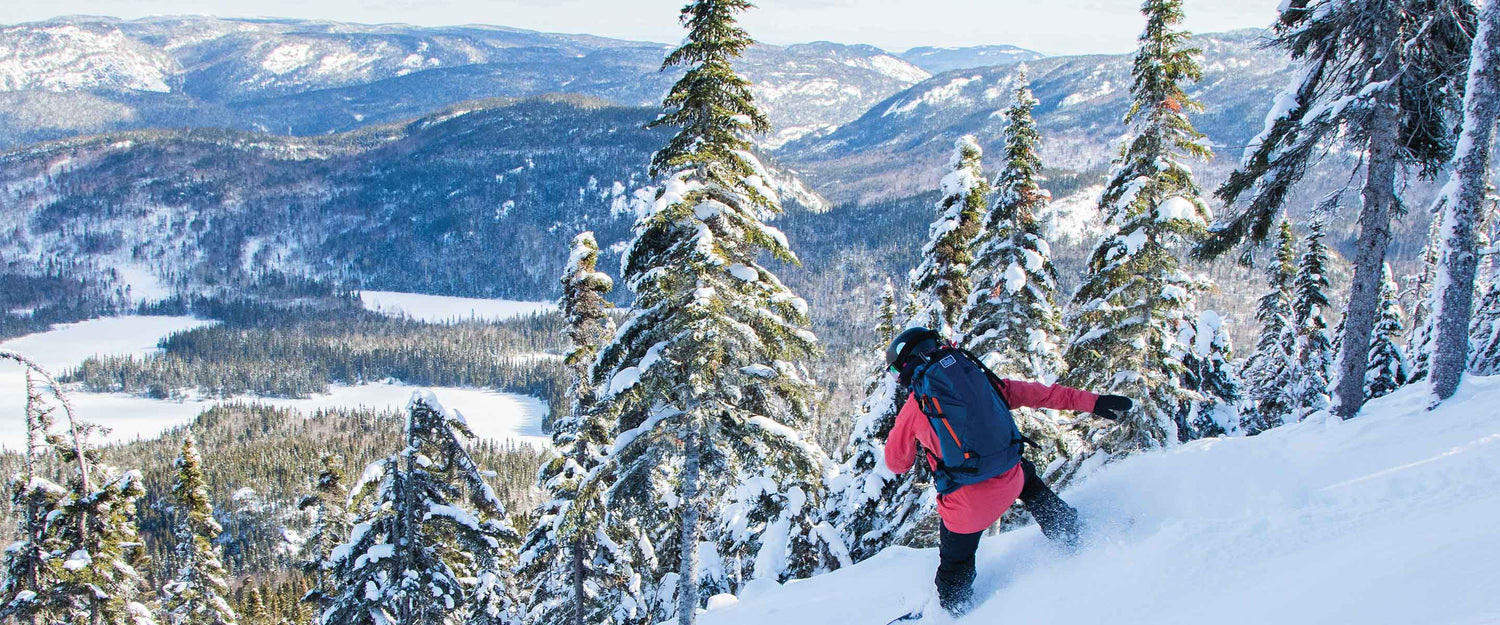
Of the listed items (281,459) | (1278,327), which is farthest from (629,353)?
(281,459)

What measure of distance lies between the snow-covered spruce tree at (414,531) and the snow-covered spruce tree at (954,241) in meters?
10.5

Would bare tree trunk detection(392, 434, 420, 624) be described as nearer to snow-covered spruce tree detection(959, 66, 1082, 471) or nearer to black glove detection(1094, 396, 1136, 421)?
snow-covered spruce tree detection(959, 66, 1082, 471)

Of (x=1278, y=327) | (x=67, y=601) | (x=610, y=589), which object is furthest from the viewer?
(x=1278, y=327)

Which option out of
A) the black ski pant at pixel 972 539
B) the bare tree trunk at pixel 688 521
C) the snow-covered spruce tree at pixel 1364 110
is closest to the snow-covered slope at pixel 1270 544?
the black ski pant at pixel 972 539

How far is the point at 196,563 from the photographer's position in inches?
915

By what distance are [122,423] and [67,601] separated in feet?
569

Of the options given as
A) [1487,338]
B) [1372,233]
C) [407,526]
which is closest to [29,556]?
[407,526]

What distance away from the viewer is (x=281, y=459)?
105250 millimetres

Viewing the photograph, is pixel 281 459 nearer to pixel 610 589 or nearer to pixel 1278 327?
pixel 610 589

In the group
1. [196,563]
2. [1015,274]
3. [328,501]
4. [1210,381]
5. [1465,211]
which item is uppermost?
[1465,211]

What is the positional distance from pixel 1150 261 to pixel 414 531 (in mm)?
16325

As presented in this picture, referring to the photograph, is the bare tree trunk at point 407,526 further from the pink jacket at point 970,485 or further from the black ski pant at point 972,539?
the black ski pant at point 972,539

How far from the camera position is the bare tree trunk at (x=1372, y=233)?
9.24 meters

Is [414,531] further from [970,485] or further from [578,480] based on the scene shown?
[970,485]
